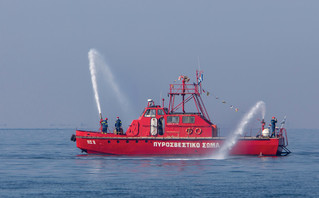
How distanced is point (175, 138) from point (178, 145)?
627 millimetres

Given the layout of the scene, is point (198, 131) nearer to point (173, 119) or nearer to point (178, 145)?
point (178, 145)

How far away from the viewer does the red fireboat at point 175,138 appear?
143ft

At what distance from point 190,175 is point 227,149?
8971mm

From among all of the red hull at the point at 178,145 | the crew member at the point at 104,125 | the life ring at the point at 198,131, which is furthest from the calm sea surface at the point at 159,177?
the crew member at the point at 104,125

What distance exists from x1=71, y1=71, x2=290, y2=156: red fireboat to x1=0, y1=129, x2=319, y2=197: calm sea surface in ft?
2.46

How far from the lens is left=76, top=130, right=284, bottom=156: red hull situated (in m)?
43.3

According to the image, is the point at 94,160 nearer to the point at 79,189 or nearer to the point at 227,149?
the point at 227,149

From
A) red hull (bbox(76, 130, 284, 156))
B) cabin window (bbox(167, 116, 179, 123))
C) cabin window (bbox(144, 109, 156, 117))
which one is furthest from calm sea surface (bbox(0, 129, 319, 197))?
cabin window (bbox(144, 109, 156, 117))

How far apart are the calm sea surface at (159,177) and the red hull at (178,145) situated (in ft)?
2.14

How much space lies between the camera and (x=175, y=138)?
43719mm

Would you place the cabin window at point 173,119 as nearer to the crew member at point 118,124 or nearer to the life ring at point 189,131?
the life ring at point 189,131

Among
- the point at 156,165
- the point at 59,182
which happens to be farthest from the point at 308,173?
the point at 59,182

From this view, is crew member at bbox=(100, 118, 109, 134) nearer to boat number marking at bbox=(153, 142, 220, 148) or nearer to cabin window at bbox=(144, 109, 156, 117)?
cabin window at bbox=(144, 109, 156, 117)

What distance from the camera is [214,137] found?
1720 inches
